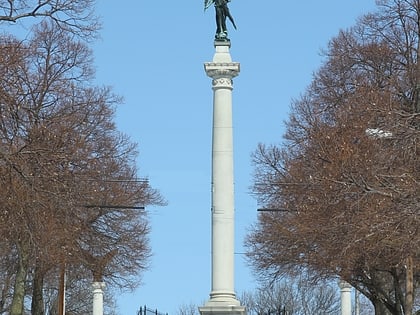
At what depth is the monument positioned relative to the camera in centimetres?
3322

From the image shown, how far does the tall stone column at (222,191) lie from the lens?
109 ft

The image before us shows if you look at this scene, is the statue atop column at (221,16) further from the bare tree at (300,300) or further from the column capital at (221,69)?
the bare tree at (300,300)

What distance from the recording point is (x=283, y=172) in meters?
45.0

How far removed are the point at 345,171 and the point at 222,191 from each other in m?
7.10

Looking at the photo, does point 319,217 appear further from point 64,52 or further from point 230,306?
point 64,52

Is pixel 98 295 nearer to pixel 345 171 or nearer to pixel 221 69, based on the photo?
pixel 221 69

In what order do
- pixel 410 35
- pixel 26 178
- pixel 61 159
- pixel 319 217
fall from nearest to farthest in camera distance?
pixel 26 178 < pixel 61 159 < pixel 319 217 < pixel 410 35

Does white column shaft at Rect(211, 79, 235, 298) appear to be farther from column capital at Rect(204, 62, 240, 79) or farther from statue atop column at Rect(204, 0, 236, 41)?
statue atop column at Rect(204, 0, 236, 41)

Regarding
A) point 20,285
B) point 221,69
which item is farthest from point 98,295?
point 221,69

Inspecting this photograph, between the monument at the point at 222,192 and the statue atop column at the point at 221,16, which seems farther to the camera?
the statue atop column at the point at 221,16

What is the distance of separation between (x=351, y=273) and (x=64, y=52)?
45.8 ft

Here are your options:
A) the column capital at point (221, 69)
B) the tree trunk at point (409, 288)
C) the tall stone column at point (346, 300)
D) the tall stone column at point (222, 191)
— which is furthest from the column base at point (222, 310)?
the tall stone column at point (346, 300)

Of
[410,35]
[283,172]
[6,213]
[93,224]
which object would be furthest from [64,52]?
[6,213]

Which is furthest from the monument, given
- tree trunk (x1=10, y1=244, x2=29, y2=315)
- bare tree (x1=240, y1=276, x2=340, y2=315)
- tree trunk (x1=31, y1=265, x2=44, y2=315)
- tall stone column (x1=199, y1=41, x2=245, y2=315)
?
bare tree (x1=240, y1=276, x2=340, y2=315)
